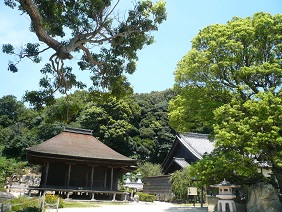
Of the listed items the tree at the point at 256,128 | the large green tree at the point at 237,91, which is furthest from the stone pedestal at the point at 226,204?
the tree at the point at 256,128

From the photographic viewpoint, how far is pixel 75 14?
7.77 m

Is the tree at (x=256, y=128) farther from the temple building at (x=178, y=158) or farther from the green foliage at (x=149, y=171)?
the green foliage at (x=149, y=171)

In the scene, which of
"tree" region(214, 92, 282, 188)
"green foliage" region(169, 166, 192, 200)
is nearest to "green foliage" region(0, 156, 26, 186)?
"green foliage" region(169, 166, 192, 200)

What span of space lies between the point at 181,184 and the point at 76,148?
899cm

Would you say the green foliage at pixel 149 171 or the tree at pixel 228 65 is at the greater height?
the tree at pixel 228 65

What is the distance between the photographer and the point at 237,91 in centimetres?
1291

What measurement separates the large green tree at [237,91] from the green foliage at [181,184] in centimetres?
745

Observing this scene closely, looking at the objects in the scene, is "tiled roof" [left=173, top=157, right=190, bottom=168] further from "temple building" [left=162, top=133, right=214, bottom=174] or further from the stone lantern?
the stone lantern

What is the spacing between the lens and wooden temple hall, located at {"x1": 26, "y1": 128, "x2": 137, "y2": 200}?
61.3 feet

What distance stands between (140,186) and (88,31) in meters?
24.5

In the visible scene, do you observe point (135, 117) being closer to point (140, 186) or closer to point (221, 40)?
point (140, 186)

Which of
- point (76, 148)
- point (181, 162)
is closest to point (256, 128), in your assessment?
point (181, 162)

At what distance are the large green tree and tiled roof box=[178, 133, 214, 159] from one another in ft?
32.3

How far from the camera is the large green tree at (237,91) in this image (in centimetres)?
1059
